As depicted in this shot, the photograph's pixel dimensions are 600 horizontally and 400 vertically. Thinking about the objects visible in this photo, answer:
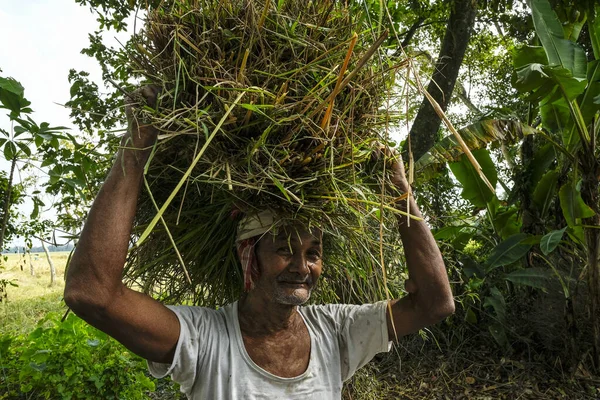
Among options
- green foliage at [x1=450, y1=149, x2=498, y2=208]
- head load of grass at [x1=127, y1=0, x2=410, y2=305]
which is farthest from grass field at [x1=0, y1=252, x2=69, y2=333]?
green foliage at [x1=450, y1=149, x2=498, y2=208]

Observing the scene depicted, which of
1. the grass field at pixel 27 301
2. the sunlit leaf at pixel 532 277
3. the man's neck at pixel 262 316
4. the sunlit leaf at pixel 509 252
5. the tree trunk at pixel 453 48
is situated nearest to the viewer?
the man's neck at pixel 262 316

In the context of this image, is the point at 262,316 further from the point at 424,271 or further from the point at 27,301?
the point at 27,301

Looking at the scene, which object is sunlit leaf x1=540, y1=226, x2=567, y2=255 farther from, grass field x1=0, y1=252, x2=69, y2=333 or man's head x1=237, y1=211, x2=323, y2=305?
grass field x1=0, y1=252, x2=69, y2=333

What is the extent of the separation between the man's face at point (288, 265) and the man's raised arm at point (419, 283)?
1.06ft

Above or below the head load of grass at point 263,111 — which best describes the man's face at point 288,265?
below

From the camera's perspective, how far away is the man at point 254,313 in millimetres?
1376

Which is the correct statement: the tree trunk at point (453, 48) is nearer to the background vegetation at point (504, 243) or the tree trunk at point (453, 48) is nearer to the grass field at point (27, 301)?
the background vegetation at point (504, 243)

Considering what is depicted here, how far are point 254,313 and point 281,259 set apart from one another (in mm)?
218

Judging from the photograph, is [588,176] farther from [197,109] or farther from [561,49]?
[197,109]

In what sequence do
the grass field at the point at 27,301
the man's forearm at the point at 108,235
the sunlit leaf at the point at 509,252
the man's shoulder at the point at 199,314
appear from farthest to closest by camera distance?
1. the grass field at the point at 27,301
2. the sunlit leaf at the point at 509,252
3. the man's shoulder at the point at 199,314
4. the man's forearm at the point at 108,235

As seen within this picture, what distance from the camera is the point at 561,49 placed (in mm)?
3918

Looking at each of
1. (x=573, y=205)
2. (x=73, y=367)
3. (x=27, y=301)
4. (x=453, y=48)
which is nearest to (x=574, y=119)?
(x=573, y=205)

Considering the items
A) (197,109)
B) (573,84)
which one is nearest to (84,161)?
(197,109)

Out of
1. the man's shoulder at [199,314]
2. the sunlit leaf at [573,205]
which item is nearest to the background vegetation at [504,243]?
the sunlit leaf at [573,205]
